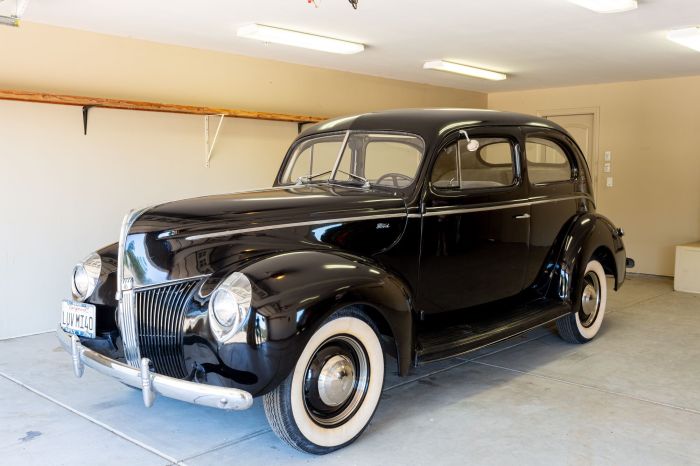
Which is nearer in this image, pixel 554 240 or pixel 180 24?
pixel 554 240

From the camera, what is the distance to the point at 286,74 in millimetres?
6523

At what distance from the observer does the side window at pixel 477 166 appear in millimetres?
3562

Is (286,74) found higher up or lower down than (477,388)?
higher up

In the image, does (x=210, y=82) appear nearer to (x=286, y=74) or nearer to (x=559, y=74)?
(x=286, y=74)

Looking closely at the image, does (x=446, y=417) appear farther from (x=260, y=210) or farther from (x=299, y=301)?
(x=260, y=210)

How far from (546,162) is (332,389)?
248cm

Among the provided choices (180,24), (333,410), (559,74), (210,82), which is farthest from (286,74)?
(333,410)

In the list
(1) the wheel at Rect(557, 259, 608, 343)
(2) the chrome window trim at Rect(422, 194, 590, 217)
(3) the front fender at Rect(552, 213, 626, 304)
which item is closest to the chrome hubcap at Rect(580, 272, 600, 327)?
(1) the wheel at Rect(557, 259, 608, 343)

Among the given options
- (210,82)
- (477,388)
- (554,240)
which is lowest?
(477,388)

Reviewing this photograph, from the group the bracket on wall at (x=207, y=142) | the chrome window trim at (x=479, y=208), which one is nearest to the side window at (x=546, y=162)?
the chrome window trim at (x=479, y=208)

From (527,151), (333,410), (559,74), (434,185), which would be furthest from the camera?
(559,74)

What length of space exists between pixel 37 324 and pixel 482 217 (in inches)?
137

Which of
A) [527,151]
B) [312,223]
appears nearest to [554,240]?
[527,151]

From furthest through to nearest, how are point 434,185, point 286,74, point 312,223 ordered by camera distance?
point 286,74
point 434,185
point 312,223
